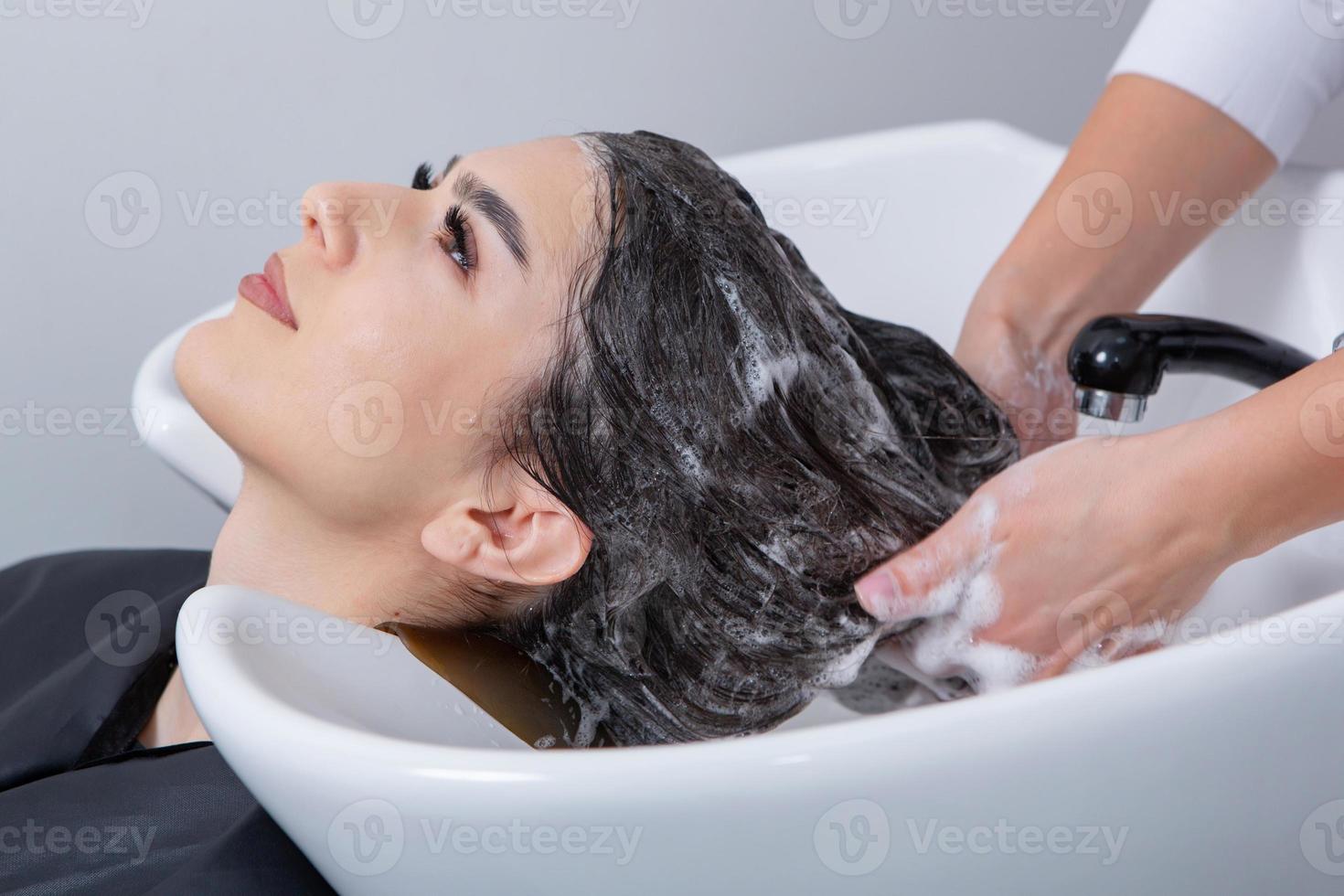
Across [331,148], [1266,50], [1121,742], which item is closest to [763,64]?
[331,148]

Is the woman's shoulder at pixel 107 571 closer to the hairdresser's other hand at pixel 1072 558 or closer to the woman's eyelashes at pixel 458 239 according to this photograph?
the woman's eyelashes at pixel 458 239

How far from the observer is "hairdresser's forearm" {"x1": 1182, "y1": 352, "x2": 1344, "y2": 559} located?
89 centimetres

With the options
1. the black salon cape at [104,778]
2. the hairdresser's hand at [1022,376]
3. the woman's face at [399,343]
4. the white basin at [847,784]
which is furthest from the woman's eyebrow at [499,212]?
the hairdresser's hand at [1022,376]

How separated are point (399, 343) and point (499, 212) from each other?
137 millimetres

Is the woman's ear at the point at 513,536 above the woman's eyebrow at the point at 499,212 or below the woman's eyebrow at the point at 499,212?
below

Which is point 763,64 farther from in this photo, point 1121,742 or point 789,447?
point 1121,742

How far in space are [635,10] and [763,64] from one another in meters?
0.23

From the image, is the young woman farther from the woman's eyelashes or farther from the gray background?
the gray background

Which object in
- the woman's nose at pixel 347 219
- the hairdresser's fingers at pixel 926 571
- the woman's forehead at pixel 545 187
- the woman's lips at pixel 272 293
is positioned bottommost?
the woman's lips at pixel 272 293

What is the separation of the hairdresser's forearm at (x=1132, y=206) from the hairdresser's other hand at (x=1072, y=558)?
0.38m

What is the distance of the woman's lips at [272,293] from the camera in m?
1.04

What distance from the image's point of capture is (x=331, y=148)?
2008mm

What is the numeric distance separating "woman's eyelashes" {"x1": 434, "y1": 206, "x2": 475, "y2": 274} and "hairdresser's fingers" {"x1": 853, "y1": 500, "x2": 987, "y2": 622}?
16.8 inches

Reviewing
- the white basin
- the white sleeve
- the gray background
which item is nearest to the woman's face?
the white basin
